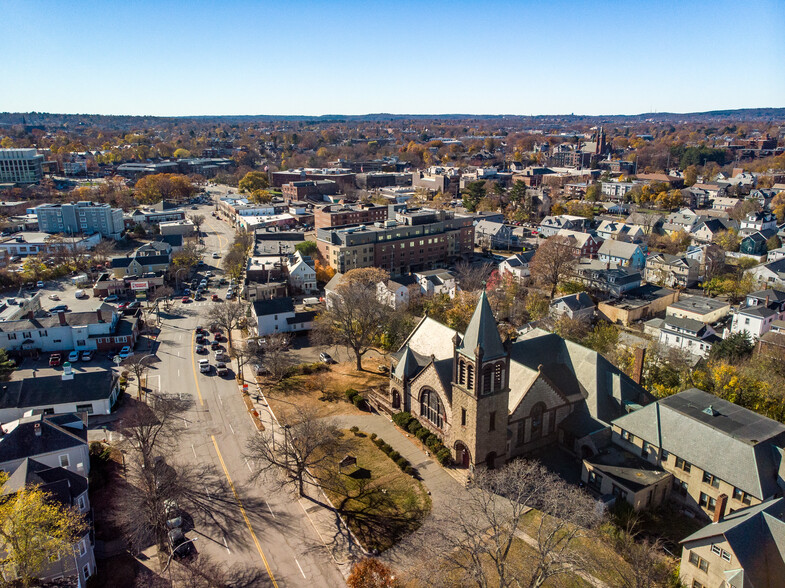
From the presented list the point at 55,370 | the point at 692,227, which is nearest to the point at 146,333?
the point at 55,370

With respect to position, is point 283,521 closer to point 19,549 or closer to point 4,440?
point 19,549

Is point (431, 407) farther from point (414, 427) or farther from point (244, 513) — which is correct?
point (244, 513)

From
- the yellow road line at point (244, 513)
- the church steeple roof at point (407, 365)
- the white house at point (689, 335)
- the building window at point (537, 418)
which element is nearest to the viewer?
the yellow road line at point (244, 513)

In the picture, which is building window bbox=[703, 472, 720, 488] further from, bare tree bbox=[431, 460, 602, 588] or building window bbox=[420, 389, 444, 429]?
building window bbox=[420, 389, 444, 429]

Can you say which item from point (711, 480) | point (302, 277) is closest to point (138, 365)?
point (302, 277)

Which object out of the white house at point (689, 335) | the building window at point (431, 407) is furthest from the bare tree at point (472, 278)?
the building window at point (431, 407)

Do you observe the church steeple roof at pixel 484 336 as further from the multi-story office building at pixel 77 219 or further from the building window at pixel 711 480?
the multi-story office building at pixel 77 219
